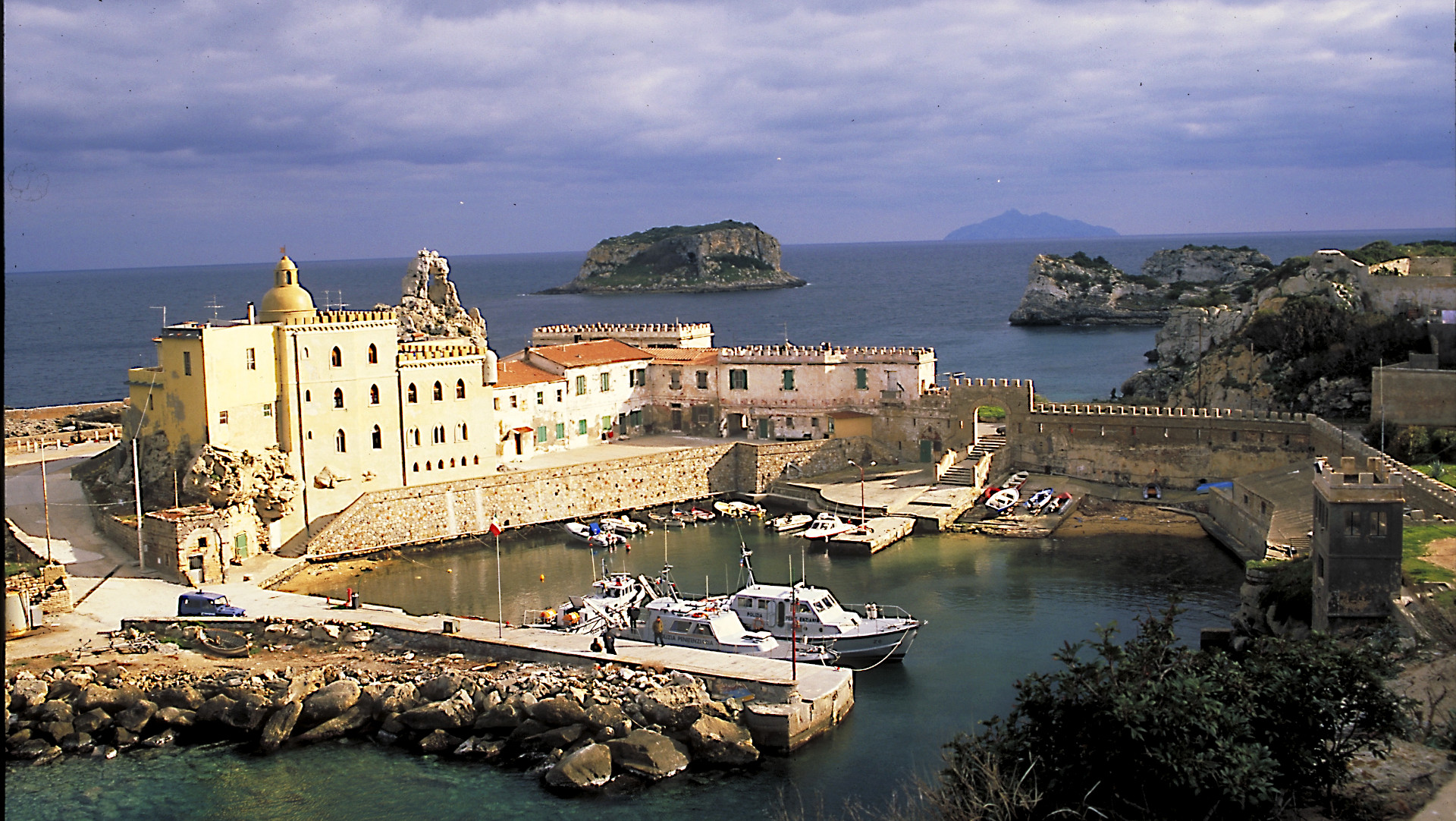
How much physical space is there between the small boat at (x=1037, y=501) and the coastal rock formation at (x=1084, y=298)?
7399 cm

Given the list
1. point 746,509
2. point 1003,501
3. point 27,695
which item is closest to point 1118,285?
point 1003,501

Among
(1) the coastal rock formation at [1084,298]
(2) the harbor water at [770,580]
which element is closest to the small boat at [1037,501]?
(2) the harbor water at [770,580]

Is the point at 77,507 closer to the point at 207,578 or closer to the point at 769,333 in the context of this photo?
the point at 207,578

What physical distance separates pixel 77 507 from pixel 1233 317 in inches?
1730

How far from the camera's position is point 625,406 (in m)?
50.6

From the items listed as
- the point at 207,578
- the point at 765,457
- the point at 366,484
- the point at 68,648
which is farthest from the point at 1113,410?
the point at 68,648

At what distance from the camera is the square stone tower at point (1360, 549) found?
78.9ft

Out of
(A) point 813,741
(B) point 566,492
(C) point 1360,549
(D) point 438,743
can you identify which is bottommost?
(A) point 813,741

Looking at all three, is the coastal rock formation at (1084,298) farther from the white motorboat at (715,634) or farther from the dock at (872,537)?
the white motorboat at (715,634)

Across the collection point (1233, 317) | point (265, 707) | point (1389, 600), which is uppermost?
point (1233, 317)

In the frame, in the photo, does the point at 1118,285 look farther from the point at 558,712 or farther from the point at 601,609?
the point at 558,712

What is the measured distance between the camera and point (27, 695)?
977 inches

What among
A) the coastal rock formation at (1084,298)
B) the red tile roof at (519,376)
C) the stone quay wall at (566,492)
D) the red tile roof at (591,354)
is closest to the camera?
the stone quay wall at (566,492)

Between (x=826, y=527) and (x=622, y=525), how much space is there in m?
6.46
